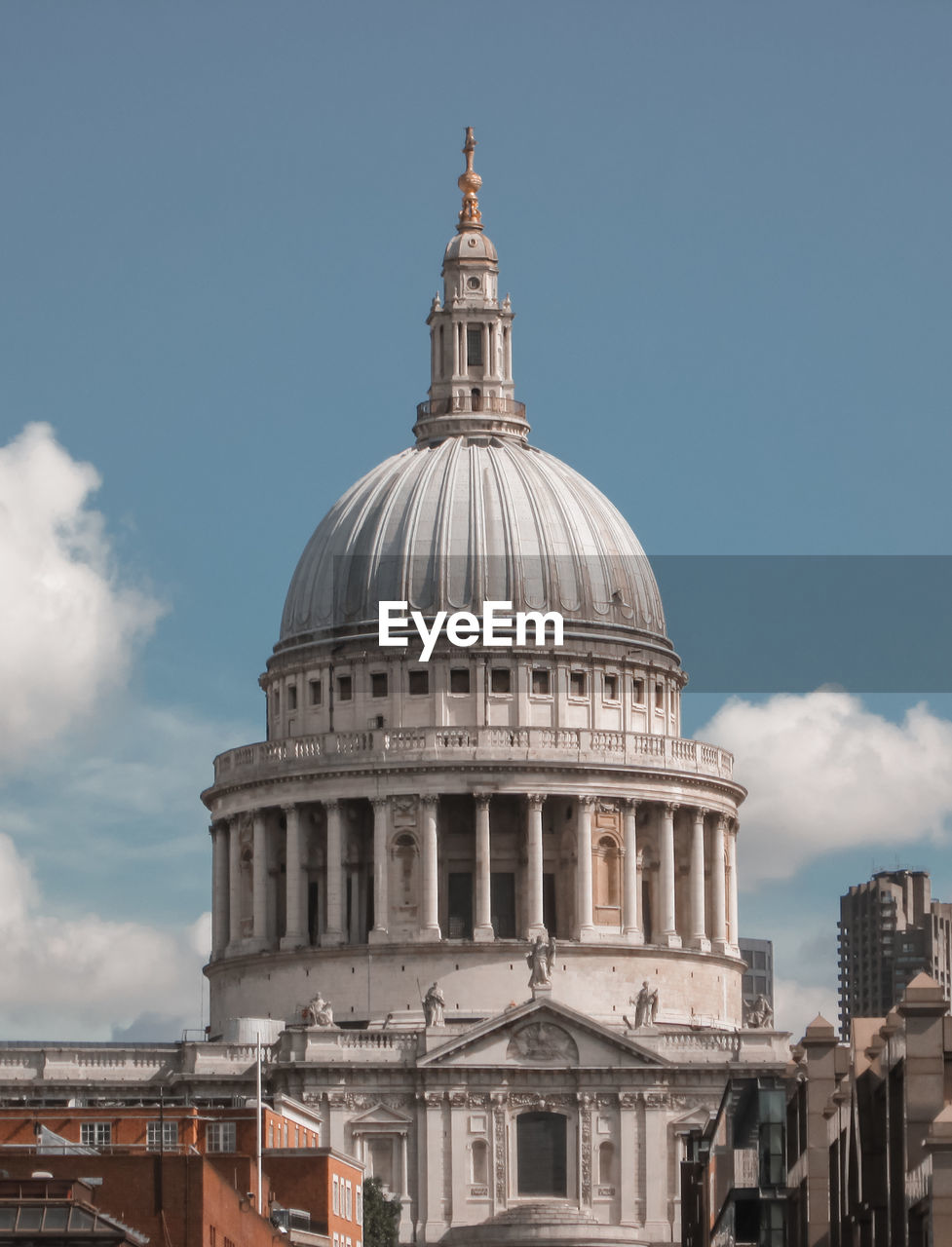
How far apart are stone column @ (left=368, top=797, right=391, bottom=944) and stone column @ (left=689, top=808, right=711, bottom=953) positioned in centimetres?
1399

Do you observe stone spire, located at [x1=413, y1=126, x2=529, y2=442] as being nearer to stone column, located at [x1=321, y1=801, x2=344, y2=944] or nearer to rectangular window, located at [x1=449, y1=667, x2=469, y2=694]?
rectangular window, located at [x1=449, y1=667, x2=469, y2=694]

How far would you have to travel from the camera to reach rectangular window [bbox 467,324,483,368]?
572 feet

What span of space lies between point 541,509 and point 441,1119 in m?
32.7

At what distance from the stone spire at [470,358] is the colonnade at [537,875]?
66.4 ft

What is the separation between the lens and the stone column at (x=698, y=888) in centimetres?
16562

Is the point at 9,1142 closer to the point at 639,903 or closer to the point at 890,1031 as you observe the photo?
the point at 890,1031

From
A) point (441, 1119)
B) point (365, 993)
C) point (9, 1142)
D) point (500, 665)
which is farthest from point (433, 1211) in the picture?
point (9, 1142)

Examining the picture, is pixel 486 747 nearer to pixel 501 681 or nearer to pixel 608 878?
pixel 501 681

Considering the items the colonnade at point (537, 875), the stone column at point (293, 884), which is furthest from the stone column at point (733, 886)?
the stone column at point (293, 884)

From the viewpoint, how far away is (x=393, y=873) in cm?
16362

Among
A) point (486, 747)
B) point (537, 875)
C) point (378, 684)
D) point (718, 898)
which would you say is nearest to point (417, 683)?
point (378, 684)

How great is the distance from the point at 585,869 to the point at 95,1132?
49.5m

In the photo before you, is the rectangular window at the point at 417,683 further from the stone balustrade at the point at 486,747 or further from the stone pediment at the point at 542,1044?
the stone pediment at the point at 542,1044

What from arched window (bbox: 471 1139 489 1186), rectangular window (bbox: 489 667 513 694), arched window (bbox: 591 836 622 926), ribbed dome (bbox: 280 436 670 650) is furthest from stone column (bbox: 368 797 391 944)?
arched window (bbox: 471 1139 489 1186)
